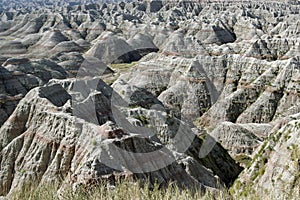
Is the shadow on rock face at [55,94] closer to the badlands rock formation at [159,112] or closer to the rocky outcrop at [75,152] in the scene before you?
the badlands rock formation at [159,112]

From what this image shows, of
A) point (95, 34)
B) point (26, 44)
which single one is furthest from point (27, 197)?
point (95, 34)

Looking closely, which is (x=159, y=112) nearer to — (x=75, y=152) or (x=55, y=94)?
(x=55, y=94)

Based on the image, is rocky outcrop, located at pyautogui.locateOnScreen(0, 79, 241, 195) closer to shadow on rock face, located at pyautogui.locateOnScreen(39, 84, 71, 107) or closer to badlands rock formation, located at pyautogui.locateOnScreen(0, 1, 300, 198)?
badlands rock formation, located at pyautogui.locateOnScreen(0, 1, 300, 198)

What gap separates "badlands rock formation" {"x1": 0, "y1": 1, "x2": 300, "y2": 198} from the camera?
21875 millimetres

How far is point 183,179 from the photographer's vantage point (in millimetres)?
22375

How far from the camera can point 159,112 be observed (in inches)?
1324

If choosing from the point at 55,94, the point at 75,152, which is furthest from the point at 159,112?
the point at 75,152

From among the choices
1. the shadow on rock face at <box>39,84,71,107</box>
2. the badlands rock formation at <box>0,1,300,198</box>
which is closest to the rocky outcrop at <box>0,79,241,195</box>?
the badlands rock formation at <box>0,1,300,198</box>

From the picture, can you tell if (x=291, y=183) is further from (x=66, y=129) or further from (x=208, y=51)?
(x=208, y=51)

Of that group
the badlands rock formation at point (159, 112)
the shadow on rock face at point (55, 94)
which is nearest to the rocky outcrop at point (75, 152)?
the badlands rock formation at point (159, 112)

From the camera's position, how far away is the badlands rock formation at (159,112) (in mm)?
21875

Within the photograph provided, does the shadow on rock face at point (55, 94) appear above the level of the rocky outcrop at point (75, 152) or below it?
below

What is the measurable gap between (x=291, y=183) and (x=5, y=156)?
1641cm

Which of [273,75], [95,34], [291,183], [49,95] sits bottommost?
[95,34]
